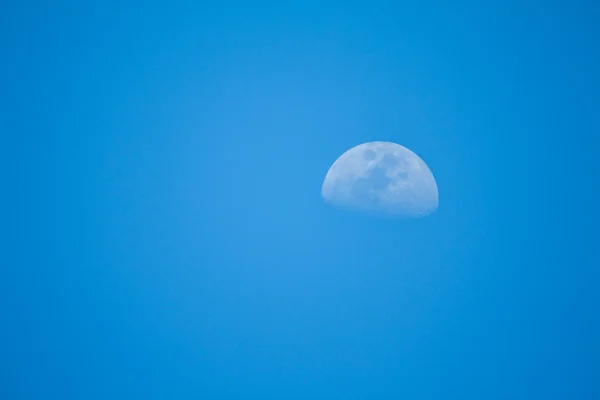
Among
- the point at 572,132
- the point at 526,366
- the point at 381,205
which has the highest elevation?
the point at 572,132

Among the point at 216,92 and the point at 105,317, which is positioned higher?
the point at 216,92

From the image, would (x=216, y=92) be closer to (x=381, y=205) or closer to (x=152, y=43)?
(x=152, y=43)

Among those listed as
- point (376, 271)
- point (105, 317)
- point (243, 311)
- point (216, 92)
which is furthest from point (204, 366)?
point (216, 92)

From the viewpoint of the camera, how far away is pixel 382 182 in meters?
2.30

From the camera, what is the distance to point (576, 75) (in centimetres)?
242

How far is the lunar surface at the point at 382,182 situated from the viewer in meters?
2.31

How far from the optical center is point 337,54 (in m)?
2.39

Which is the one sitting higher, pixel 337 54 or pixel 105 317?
pixel 337 54

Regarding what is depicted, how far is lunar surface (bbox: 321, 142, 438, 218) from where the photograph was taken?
2307mm

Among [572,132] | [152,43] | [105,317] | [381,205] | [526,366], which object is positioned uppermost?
[152,43]

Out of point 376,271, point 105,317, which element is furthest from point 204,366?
point 376,271

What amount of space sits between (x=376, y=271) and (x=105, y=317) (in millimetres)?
1440

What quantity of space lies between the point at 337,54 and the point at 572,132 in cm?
133

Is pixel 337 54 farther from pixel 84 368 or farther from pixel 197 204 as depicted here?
pixel 84 368
